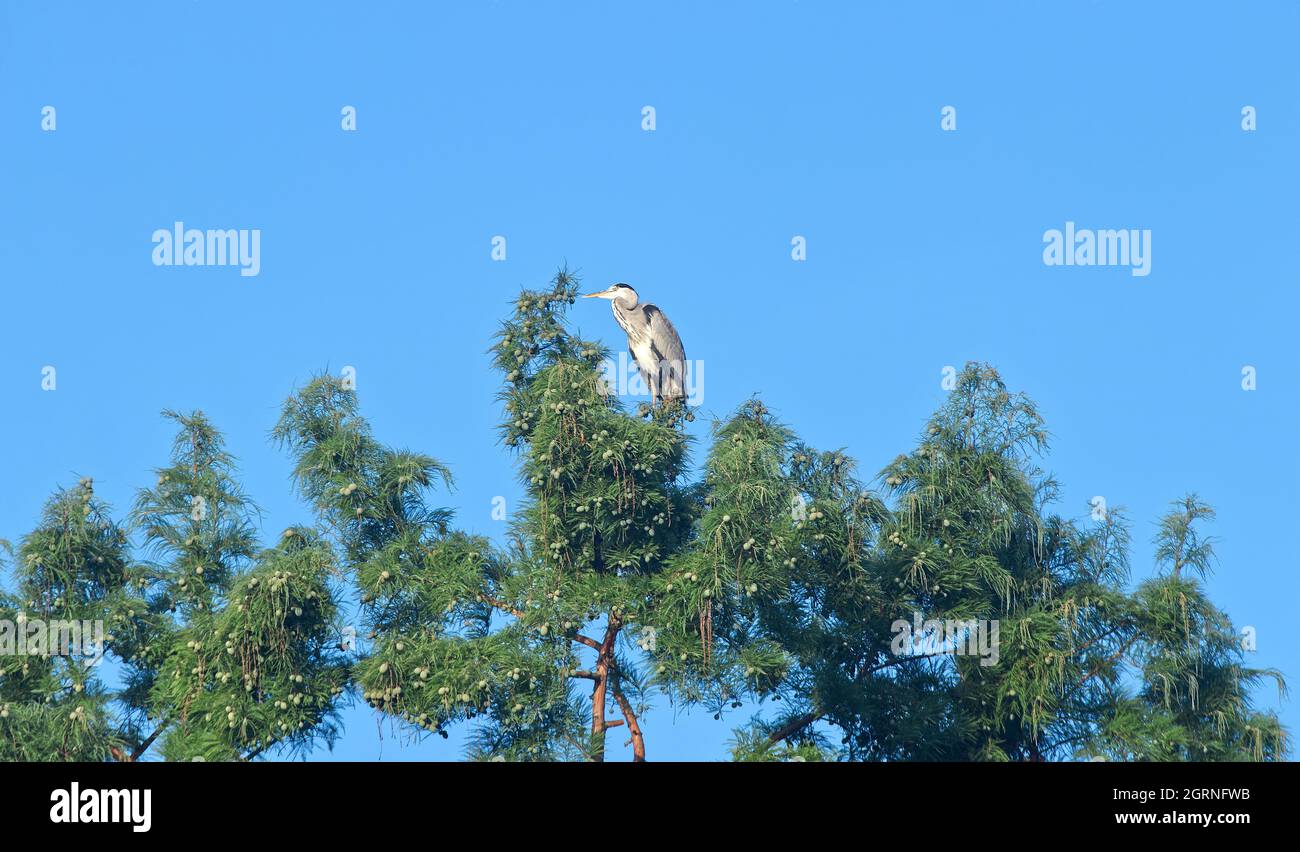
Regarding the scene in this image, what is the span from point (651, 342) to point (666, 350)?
25 cm

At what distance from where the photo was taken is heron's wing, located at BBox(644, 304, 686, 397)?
25.6 metres

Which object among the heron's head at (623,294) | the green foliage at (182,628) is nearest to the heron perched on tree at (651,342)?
the heron's head at (623,294)

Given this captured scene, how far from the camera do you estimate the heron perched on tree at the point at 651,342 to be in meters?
25.6

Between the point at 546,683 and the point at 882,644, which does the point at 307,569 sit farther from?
the point at 882,644

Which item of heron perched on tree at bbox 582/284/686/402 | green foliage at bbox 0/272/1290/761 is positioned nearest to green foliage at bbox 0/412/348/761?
green foliage at bbox 0/272/1290/761

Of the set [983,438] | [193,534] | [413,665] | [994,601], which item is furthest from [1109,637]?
[193,534]

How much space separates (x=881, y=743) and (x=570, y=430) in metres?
4.72

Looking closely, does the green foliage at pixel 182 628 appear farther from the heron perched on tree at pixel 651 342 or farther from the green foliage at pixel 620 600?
the heron perched on tree at pixel 651 342

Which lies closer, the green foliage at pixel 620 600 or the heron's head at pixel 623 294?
the green foliage at pixel 620 600

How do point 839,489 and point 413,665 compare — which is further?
point 839,489

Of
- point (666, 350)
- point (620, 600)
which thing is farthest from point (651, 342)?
point (620, 600)

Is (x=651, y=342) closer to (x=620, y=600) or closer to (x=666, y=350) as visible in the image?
(x=666, y=350)

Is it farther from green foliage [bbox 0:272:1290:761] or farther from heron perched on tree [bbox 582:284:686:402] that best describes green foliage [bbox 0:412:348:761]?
heron perched on tree [bbox 582:284:686:402]

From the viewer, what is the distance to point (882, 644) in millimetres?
19391
